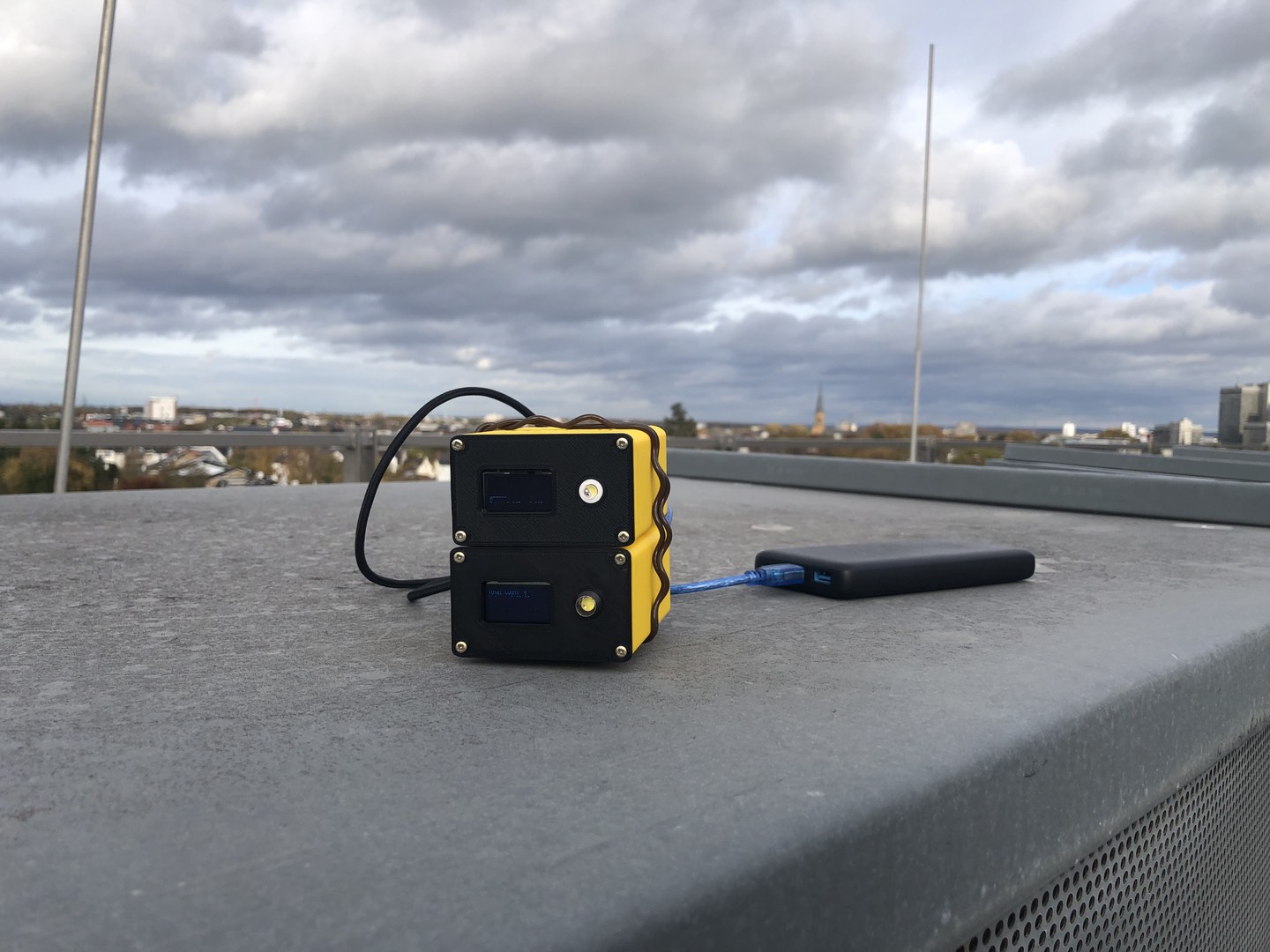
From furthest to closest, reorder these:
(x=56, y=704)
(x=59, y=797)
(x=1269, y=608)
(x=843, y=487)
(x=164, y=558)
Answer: (x=843, y=487) < (x=164, y=558) < (x=1269, y=608) < (x=56, y=704) < (x=59, y=797)

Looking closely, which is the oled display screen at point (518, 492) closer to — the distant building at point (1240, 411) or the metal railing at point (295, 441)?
the metal railing at point (295, 441)

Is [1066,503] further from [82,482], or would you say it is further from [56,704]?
[82,482]

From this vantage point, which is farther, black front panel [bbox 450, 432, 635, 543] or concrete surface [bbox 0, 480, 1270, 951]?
black front panel [bbox 450, 432, 635, 543]

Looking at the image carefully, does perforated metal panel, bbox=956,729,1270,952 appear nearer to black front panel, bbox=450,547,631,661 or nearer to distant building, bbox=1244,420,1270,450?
black front panel, bbox=450,547,631,661

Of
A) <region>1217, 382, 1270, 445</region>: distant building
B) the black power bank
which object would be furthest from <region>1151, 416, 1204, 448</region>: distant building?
the black power bank

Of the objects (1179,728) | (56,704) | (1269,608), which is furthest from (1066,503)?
(56,704)

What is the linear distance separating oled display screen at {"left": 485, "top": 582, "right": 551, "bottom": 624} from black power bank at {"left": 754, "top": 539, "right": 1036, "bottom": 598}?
44 cm

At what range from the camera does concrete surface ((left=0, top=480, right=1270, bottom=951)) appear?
39cm

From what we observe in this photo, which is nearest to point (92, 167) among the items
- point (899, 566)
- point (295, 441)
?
point (295, 441)

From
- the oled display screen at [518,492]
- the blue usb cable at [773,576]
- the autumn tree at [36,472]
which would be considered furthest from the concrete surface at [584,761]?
the autumn tree at [36,472]

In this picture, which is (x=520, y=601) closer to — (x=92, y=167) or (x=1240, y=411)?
(x=92, y=167)

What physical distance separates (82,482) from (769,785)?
367cm

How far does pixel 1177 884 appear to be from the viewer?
2.72 ft

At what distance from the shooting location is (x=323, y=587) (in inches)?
43.1
